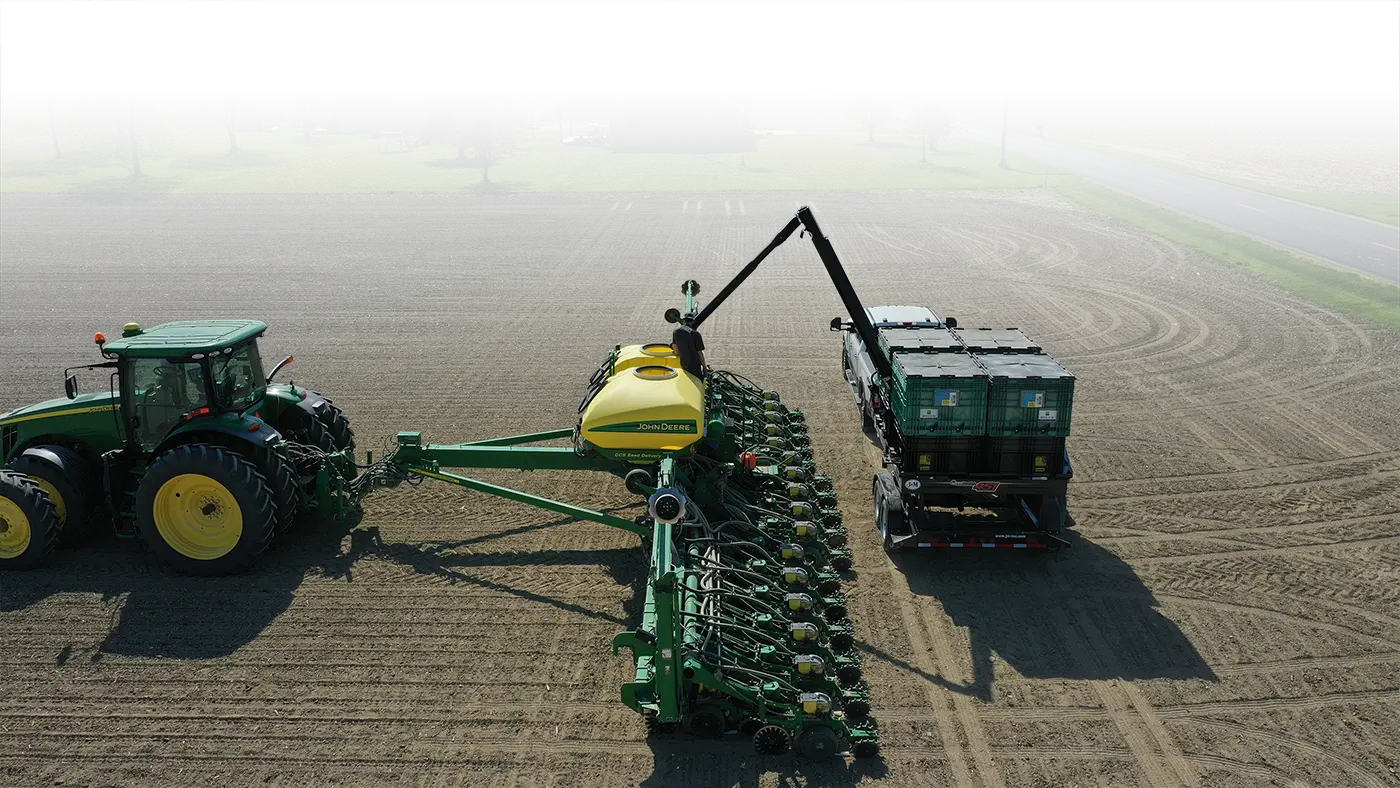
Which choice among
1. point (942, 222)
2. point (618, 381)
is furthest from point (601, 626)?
point (942, 222)

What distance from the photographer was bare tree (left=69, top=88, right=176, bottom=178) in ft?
142

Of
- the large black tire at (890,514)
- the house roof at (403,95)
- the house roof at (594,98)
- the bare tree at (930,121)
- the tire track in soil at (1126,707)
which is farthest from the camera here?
the house roof at (403,95)

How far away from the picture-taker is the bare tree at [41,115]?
47656 mm

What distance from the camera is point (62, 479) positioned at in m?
11.7

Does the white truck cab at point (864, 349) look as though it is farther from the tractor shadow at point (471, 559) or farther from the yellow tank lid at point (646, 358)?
the tractor shadow at point (471, 559)

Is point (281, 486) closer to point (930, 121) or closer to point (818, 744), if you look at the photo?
point (818, 744)

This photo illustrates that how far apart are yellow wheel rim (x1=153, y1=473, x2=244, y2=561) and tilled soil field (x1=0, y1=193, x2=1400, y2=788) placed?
0.45 m

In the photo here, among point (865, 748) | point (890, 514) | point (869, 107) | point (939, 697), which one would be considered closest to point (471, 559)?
point (890, 514)

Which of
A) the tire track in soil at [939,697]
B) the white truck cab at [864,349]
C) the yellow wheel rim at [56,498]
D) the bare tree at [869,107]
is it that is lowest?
the tire track in soil at [939,697]

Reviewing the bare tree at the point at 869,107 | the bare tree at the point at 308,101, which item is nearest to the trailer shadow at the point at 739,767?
Result: the bare tree at the point at 869,107

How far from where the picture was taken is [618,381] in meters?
12.7

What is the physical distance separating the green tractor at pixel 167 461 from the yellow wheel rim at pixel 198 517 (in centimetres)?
1

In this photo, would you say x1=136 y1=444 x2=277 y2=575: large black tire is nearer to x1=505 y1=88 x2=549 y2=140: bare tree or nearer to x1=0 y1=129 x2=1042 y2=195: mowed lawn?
x1=0 y1=129 x2=1042 y2=195: mowed lawn

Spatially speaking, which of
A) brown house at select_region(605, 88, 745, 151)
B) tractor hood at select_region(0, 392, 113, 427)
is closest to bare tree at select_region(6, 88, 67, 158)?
brown house at select_region(605, 88, 745, 151)
